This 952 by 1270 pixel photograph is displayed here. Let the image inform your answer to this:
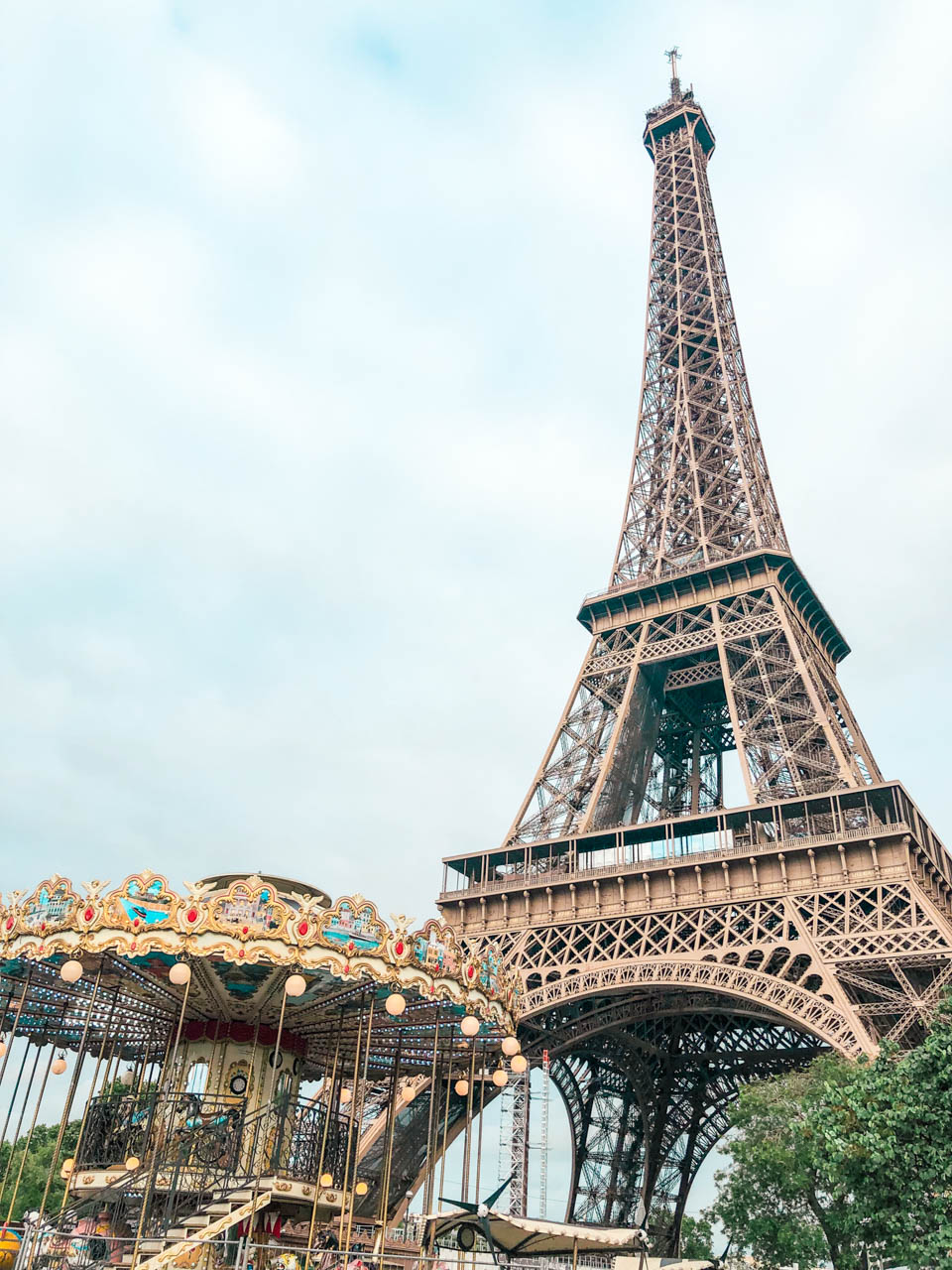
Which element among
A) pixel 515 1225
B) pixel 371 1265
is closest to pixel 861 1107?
pixel 515 1225

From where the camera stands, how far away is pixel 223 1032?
17.0 m

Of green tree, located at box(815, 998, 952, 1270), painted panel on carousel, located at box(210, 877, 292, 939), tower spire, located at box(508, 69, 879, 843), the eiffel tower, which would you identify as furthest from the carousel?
tower spire, located at box(508, 69, 879, 843)

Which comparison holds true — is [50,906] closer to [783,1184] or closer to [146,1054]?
[146,1054]

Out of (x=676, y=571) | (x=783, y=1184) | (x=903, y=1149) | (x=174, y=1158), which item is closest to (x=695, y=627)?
(x=676, y=571)

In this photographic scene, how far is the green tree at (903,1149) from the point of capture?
1652cm

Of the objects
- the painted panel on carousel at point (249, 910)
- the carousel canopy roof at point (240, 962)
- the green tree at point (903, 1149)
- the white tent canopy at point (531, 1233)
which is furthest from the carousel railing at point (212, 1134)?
the green tree at point (903, 1149)

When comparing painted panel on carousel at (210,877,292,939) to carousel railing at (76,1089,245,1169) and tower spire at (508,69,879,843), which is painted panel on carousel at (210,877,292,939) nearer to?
carousel railing at (76,1089,245,1169)

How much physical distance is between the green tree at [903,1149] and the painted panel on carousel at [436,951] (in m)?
7.00

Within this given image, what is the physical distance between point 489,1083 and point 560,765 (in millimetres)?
9686

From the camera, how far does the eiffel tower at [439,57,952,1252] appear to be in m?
23.8

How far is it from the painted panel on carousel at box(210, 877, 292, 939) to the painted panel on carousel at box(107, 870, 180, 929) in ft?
2.06

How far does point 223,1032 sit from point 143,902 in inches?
161

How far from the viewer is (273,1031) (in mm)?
17438

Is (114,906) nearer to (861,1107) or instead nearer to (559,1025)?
(861,1107)
